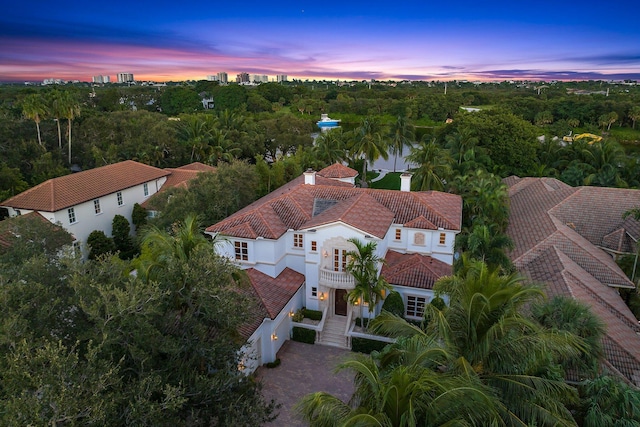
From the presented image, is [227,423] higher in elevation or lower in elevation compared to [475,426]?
lower

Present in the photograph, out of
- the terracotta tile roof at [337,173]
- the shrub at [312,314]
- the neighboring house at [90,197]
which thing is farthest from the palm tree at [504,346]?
the terracotta tile roof at [337,173]

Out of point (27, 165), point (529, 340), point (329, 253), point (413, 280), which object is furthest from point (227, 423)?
point (27, 165)

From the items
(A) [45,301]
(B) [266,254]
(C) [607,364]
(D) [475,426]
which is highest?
(A) [45,301]

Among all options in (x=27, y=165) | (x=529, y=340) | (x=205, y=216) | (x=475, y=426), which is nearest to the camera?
(x=475, y=426)

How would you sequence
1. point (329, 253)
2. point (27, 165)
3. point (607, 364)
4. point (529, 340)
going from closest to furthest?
point (529, 340) → point (607, 364) → point (329, 253) → point (27, 165)

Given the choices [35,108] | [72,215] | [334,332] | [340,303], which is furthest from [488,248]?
[35,108]

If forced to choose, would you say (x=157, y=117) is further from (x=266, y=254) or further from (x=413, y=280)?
(x=413, y=280)

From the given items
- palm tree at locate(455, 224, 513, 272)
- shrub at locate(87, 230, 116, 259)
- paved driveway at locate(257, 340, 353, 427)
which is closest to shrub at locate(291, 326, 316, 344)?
paved driveway at locate(257, 340, 353, 427)

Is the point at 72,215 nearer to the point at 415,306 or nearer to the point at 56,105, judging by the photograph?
the point at 56,105
